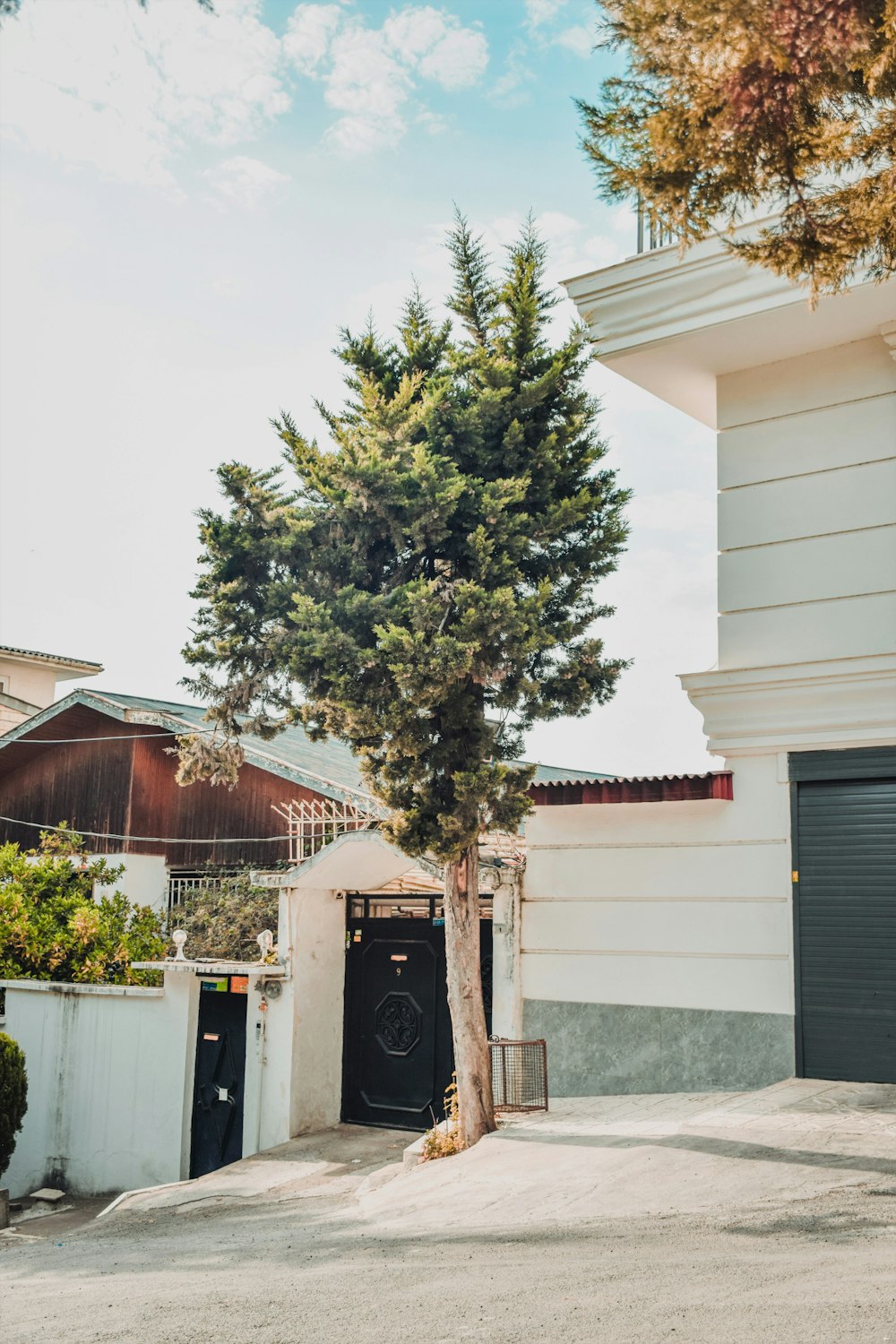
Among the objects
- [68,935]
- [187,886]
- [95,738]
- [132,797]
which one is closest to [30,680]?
[95,738]

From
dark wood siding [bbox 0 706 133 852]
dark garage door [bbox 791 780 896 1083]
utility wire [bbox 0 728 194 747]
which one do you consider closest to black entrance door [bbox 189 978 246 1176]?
utility wire [bbox 0 728 194 747]

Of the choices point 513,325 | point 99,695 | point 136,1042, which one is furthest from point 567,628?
point 99,695

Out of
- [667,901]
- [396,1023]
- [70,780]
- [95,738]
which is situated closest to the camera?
[667,901]

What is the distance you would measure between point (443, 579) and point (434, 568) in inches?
9.3

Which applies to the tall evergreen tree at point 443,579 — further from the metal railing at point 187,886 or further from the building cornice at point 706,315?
the metal railing at point 187,886

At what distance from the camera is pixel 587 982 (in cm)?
1197

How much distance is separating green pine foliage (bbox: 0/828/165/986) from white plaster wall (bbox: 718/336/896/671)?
30.4 feet

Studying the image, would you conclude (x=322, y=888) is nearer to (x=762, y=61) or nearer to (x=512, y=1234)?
(x=512, y=1234)

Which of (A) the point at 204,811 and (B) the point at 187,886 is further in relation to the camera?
(A) the point at 204,811

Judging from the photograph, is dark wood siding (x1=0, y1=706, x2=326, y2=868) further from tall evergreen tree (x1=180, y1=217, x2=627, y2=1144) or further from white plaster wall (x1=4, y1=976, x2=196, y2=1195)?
tall evergreen tree (x1=180, y1=217, x2=627, y2=1144)

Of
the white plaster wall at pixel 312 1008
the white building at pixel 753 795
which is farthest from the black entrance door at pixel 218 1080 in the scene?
the white building at pixel 753 795

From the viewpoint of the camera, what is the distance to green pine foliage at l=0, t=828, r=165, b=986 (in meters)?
15.9

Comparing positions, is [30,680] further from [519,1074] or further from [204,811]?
[519,1074]

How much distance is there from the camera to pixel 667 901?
11555 mm
